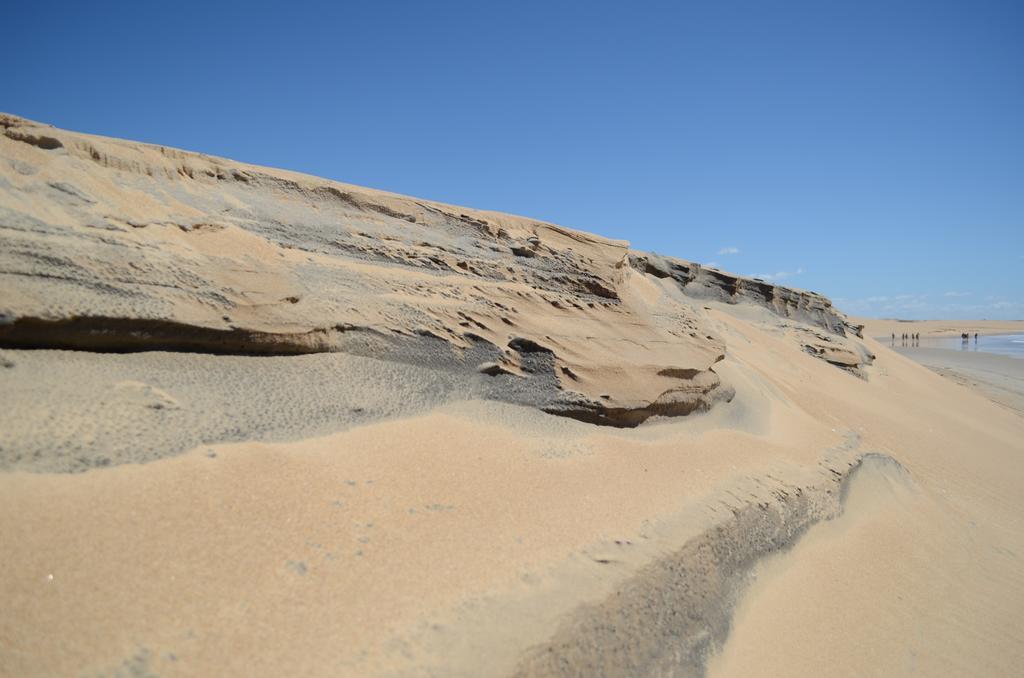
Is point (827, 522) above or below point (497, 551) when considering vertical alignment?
below

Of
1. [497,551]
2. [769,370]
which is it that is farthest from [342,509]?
[769,370]

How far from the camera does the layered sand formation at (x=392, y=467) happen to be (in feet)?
5.21

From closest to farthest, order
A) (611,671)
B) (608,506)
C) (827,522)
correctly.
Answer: (611,671) < (608,506) < (827,522)

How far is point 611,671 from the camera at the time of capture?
1887 mm

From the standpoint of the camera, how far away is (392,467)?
2.35m

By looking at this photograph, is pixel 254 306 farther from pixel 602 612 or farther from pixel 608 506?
pixel 602 612

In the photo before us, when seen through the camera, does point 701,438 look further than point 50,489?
Yes

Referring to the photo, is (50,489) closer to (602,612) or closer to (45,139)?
(602,612)

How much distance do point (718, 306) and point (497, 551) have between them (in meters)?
10.0

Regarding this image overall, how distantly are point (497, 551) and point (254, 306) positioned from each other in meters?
1.58

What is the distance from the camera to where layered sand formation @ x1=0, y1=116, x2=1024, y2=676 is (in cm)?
159

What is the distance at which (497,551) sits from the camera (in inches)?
80.6

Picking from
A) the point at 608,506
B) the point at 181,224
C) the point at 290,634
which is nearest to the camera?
the point at 290,634

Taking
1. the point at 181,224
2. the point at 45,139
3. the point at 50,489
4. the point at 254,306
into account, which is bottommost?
the point at 50,489
